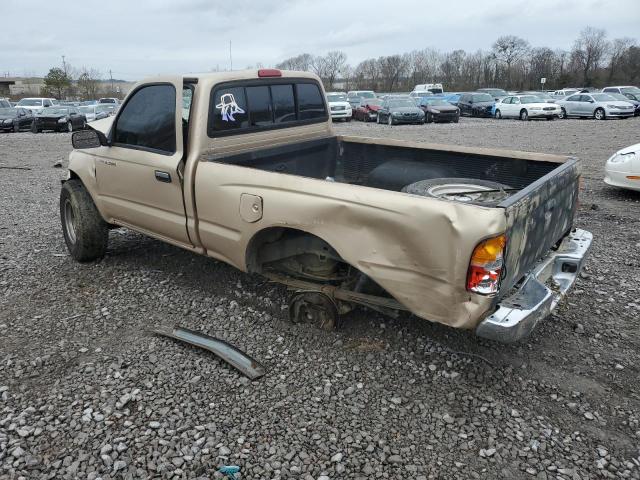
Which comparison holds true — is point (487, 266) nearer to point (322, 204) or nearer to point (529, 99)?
point (322, 204)

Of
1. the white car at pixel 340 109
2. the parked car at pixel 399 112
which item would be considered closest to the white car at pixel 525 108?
the parked car at pixel 399 112

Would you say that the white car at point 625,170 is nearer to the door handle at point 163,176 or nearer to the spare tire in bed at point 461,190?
the spare tire in bed at point 461,190

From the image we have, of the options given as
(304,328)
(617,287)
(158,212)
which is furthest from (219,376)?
(617,287)

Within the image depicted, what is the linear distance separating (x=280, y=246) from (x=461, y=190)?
1.41 metres

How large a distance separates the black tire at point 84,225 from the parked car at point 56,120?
2049 cm

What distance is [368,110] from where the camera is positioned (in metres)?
27.6

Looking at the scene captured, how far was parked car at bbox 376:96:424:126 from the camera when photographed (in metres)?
24.6

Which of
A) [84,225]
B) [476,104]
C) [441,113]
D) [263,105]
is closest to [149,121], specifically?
[263,105]

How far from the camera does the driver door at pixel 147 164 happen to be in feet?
13.6

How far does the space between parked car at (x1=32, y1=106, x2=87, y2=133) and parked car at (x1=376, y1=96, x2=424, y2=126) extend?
13961 mm

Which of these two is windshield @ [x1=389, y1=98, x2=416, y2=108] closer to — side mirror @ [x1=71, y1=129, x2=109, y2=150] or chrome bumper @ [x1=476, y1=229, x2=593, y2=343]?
side mirror @ [x1=71, y1=129, x2=109, y2=150]

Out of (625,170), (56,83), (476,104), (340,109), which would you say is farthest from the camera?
(56,83)

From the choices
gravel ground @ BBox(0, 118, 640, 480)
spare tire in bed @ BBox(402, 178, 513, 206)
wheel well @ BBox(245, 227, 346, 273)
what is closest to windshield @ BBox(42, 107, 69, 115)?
gravel ground @ BBox(0, 118, 640, 480)

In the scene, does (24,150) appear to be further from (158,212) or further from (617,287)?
(617,287)
